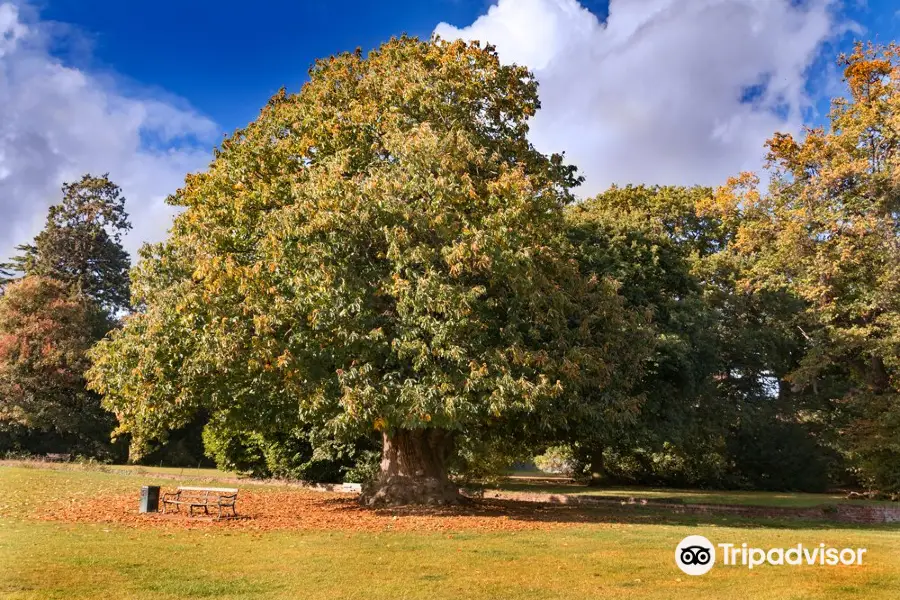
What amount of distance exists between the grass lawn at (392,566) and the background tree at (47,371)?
1191 inches

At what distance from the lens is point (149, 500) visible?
17.6 meters

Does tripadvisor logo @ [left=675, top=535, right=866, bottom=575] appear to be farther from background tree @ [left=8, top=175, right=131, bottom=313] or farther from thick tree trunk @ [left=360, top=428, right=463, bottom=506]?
background tree @ [left=8, top=175, right=131, bottom=313]

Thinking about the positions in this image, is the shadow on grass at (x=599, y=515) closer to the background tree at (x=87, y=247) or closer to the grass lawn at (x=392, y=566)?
the grass lawn at (x=392, y=566)

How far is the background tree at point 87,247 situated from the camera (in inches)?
2336

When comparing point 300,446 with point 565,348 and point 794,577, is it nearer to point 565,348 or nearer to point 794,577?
point 565,348

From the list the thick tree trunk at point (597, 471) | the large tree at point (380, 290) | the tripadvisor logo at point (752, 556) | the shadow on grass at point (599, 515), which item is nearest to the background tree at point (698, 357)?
the thick tree trunk at point (597, 471)

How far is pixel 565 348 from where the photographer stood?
64.0 ft

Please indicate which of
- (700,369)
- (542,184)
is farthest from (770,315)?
(542,184)

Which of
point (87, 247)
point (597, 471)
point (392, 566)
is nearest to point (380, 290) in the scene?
point (392, 566)

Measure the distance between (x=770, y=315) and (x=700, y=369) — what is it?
1352 centimetres

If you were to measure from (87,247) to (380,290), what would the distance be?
51420 mm

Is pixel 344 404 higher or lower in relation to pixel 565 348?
lower

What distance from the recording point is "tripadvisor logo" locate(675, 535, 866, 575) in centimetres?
1133

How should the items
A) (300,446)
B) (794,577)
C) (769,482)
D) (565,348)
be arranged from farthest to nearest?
(769,482), (300,446), (565,348), (794,577)
